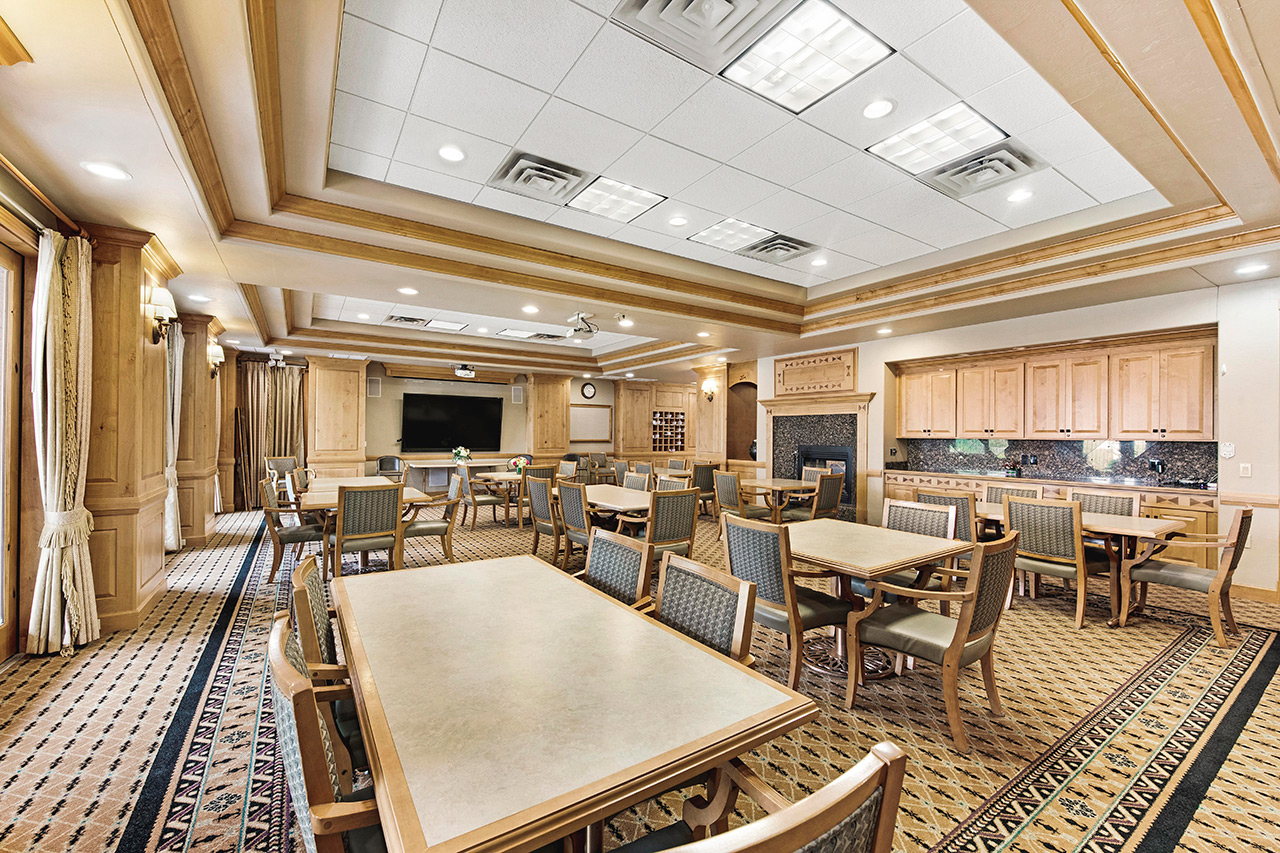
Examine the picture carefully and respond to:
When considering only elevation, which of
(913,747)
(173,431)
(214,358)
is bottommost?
(913,747)

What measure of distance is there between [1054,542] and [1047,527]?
4.2 inches

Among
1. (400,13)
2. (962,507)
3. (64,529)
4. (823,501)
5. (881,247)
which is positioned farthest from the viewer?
(823,501)

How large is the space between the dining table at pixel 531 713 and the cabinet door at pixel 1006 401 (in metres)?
5.79

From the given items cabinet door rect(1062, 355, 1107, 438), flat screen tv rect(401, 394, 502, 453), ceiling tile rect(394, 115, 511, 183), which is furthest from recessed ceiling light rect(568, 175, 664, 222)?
flat screen tv rect(401, 394, 502, 453)

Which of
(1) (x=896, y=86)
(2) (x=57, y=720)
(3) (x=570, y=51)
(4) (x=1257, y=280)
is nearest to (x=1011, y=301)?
(4) (x=1257, y=280)

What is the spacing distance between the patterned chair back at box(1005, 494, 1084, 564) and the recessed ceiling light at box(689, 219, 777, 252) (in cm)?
272

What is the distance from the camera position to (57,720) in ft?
7.98

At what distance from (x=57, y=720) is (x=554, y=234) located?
3.80 m

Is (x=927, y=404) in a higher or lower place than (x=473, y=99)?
lower

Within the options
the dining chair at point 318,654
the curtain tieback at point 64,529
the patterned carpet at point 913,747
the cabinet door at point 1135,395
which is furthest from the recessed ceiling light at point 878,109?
the curtain tieback at point 64,529

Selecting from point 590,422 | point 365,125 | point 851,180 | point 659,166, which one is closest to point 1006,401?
point 851,180

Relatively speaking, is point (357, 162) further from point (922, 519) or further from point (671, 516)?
point (922, 519)

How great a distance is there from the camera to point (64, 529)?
3.13 metres

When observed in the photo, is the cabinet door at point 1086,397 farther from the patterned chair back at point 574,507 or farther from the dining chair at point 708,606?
the dining chair at point 708,606
